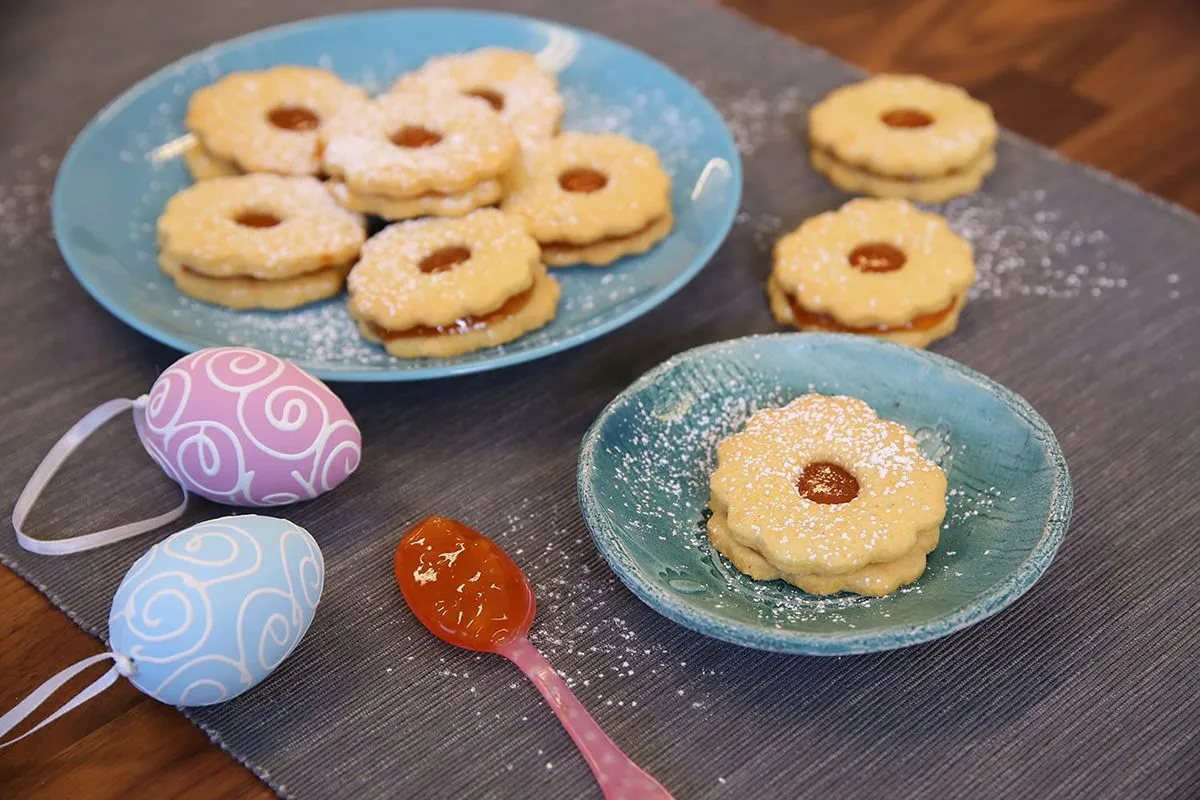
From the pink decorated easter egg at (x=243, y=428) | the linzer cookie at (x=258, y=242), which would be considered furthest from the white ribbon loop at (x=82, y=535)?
the linzer cookie at (x=258, y=242)

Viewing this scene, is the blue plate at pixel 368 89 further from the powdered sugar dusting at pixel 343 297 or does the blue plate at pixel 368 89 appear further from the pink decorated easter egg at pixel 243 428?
the pink decorated easter egg at pixel 243 428

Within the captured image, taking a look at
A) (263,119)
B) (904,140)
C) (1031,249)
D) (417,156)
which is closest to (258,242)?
(417,156)

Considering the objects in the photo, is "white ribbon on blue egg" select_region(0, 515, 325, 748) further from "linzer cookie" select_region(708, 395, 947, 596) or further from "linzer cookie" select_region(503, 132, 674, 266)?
"linzer cookie" select_region(503, 132, 674, 266)

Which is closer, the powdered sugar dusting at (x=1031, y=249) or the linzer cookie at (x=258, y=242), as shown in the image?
the linzer cookie at (x=258, y=242)

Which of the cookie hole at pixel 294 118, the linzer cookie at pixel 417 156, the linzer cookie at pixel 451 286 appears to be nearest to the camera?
the linzer cookie at pixel 451 286

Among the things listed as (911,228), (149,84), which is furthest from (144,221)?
(911,228)

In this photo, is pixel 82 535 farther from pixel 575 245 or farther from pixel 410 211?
pixel 575 245

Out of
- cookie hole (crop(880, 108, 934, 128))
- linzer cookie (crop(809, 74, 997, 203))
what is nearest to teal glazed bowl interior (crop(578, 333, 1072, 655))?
linzer cookie (crop(809, 74, 997, 203))
